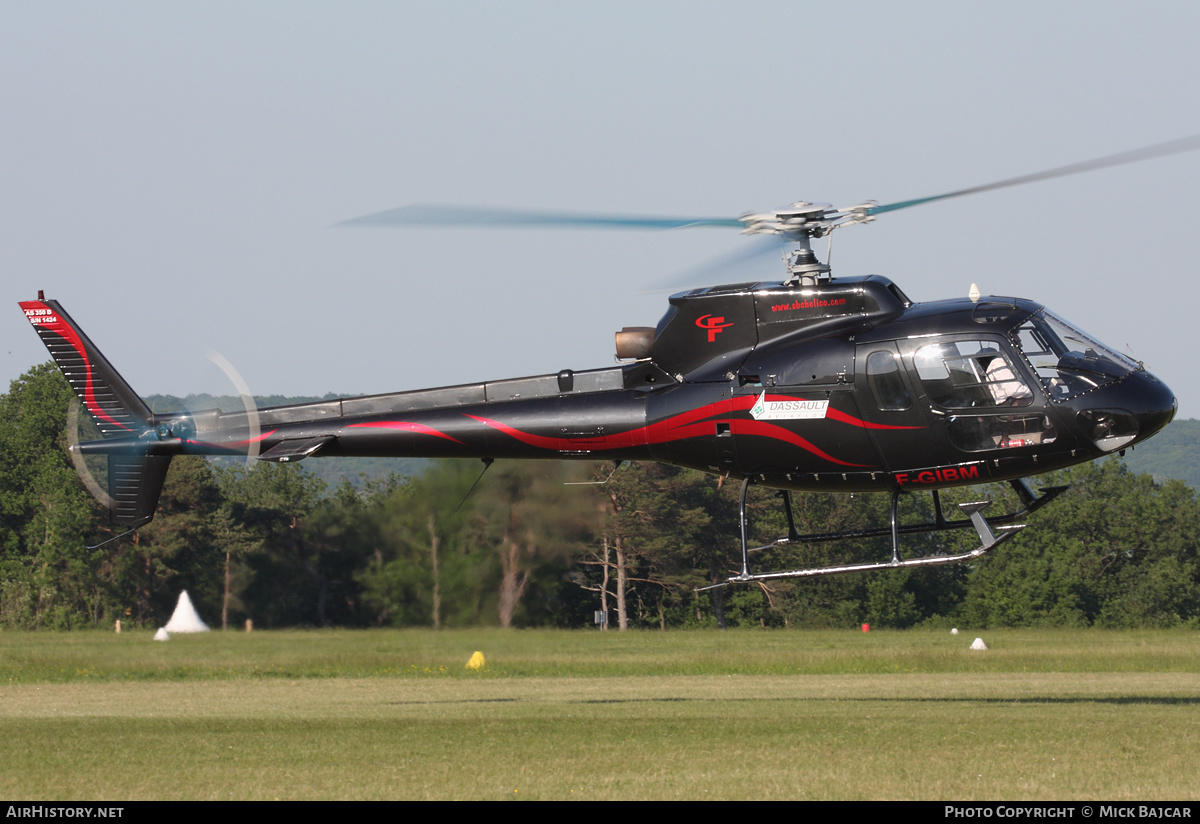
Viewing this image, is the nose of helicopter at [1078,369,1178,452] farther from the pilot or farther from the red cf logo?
the red cf logo

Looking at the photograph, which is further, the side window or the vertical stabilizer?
the vertical stabilizer

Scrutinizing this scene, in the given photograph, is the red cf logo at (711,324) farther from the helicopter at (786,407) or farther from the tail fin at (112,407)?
the tail fin at (112,407)

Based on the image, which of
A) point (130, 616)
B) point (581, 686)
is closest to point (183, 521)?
point (130, 616)

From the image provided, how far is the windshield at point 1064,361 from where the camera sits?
16.6 metres

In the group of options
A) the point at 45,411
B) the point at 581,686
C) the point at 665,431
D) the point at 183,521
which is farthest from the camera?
the point at 45,411

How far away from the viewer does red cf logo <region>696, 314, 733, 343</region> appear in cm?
1877

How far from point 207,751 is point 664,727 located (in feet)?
19.4

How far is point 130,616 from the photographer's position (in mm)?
32062

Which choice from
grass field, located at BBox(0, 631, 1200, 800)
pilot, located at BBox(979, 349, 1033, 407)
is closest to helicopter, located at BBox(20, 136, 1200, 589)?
pilot, located at BBox(979, 349, 1033, 407)

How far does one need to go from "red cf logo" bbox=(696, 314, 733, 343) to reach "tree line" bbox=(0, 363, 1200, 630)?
8.91ft

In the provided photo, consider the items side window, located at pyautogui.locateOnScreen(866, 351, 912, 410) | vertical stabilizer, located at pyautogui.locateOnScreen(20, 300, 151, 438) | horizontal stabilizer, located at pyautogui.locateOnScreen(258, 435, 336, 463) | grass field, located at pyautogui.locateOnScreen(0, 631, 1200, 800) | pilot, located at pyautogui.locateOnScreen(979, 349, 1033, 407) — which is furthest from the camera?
vertical stabilizer, located at pyautogui.locateOnScreen(20, 300, 151, 438)

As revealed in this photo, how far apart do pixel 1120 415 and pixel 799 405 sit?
408cm
